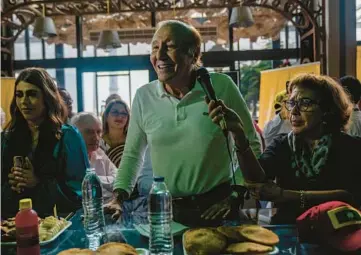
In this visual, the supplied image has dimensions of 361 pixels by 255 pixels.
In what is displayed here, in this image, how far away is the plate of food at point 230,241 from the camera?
101 centimetres

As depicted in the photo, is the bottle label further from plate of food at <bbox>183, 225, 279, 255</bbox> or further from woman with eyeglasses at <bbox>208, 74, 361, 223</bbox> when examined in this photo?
woman with eyeglasses at <bbox>208, 74, 361, 223</bbox>

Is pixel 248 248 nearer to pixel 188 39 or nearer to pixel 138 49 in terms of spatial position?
pixel 188 39

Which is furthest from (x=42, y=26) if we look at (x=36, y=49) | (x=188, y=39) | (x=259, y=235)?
(x=259, y=235)

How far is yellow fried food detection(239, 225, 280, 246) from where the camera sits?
1045 millimetres

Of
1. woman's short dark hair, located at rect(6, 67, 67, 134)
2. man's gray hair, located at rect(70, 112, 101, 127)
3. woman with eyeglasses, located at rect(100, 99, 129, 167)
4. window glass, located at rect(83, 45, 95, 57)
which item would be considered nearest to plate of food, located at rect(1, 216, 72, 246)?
woman's short dark hair, located at rect(6, 67, 67, 134)

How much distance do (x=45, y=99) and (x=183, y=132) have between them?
25.8 inches

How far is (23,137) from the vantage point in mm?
1731

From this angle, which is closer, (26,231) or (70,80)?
(26,231)

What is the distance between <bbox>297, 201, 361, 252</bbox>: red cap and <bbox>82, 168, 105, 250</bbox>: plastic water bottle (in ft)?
1.95

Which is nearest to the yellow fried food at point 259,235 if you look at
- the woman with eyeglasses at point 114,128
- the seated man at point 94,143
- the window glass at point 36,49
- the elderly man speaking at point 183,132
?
the elderly man speaking at point 183,132

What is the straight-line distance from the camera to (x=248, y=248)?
1.00 metres

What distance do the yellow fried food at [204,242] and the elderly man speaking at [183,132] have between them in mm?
255

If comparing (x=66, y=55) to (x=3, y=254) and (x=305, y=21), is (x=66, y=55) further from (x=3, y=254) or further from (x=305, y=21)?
(x=3, y=254)

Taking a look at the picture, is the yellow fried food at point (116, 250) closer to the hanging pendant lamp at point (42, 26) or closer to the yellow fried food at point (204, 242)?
the yellow fried food at point (204, 242)
